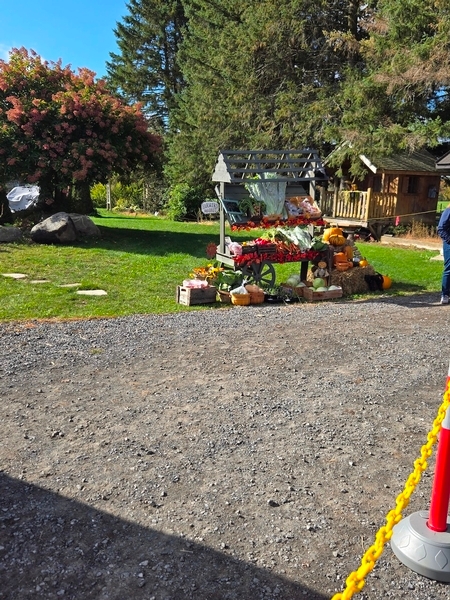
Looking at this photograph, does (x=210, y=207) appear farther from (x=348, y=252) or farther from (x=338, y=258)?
(x=348, y=252)

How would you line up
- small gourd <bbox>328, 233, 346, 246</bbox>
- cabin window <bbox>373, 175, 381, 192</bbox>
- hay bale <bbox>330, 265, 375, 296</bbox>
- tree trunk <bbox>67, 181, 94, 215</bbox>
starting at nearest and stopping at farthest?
hay bale <bbox>330, 265, 375, 296</bbox>
small gourd <bbox>328, 233, 346, 246</bbox>
tree trunk <bbox>67, 181, 94, 215</bbox>
cabin window <bbox>373, 175, 381, 192</bbox>

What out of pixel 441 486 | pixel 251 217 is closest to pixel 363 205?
pixel 251 217

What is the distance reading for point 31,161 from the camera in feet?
48.4

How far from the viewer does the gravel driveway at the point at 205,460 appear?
2.61 meters

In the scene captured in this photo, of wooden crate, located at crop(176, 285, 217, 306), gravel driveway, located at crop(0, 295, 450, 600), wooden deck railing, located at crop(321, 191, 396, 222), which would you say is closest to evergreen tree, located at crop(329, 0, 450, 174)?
wooden deck railing, located at crop(321, 191, 396, 222)

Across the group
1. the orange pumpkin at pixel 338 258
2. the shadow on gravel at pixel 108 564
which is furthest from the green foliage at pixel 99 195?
the shadow on gravel at pixel 108 564

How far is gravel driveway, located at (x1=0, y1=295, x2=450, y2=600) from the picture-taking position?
2.61 metres

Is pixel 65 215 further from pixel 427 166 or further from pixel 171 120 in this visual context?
pixel 171 120

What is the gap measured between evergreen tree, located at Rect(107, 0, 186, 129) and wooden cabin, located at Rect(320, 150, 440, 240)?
64.3ft

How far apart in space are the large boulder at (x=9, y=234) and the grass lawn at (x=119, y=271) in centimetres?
45

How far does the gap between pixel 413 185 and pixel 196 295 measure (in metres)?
16.6

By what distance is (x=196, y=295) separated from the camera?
8.55 meters

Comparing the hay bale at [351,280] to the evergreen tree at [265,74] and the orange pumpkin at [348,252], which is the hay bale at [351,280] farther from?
the evergreen tree at [265,74]

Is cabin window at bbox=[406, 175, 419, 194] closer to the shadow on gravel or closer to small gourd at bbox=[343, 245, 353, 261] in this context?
small gourd at bbox=[343, 245, 353, 261]
